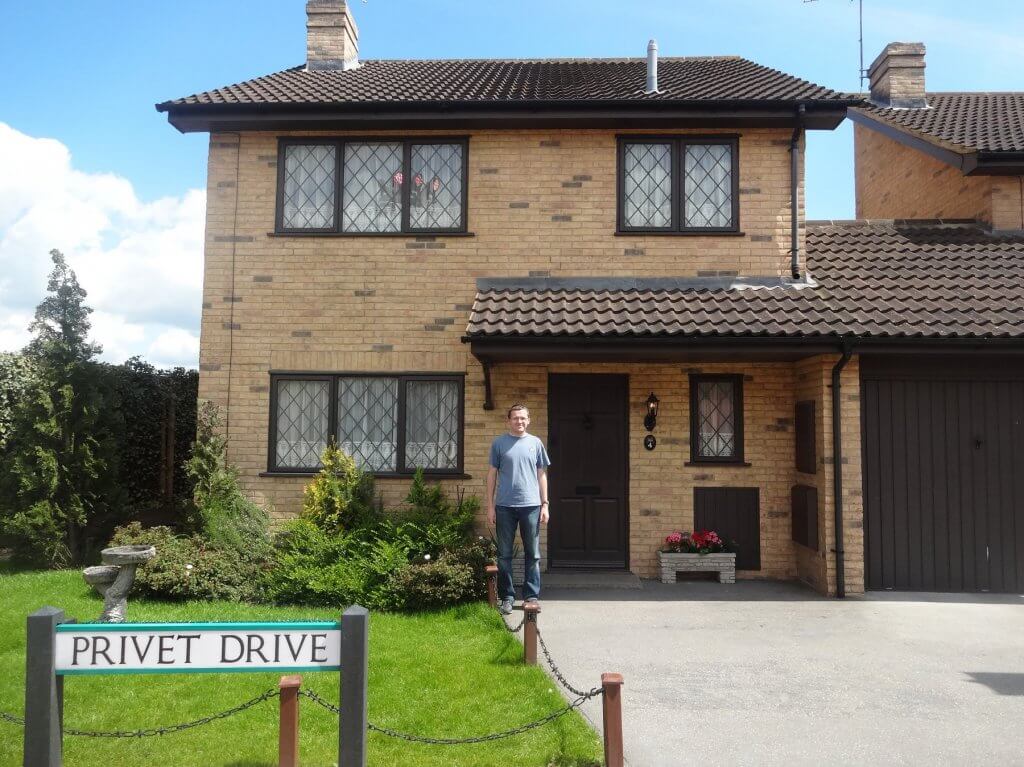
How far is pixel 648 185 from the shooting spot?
925 cm

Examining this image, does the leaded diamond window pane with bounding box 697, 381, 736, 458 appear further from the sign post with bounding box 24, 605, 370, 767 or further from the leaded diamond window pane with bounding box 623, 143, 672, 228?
the sign post with bounding box 24, 605, 370, 767

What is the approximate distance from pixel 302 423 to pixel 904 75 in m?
13.2

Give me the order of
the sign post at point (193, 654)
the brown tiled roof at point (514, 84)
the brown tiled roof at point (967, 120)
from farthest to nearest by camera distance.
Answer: the brown tiled roof at point (967, 120) < the brown tiled roof at point (514, 84) < the sign post at point (193, 654)

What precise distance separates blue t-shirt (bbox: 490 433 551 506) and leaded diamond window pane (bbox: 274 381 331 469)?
2925mm

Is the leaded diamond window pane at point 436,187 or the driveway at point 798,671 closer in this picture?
the driveway at point 798,671

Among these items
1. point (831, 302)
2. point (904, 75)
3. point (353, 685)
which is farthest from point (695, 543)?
point (904, 75)

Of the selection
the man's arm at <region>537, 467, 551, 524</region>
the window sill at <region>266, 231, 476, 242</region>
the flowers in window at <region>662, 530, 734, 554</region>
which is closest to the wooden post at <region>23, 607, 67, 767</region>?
the man's arm at <region>537, 467, 551, 524</region>

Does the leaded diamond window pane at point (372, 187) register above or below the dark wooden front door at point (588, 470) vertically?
above

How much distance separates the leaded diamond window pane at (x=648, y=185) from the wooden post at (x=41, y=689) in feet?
25.0

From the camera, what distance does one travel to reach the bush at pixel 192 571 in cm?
718

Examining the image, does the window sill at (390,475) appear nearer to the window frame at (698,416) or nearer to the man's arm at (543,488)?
the man's arm at (543,488)

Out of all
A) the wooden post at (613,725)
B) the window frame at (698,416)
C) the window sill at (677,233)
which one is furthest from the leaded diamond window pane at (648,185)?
the wooden post at (613,725)

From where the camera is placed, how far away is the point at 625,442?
29.4ft

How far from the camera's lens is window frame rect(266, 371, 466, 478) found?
8.81 meters
